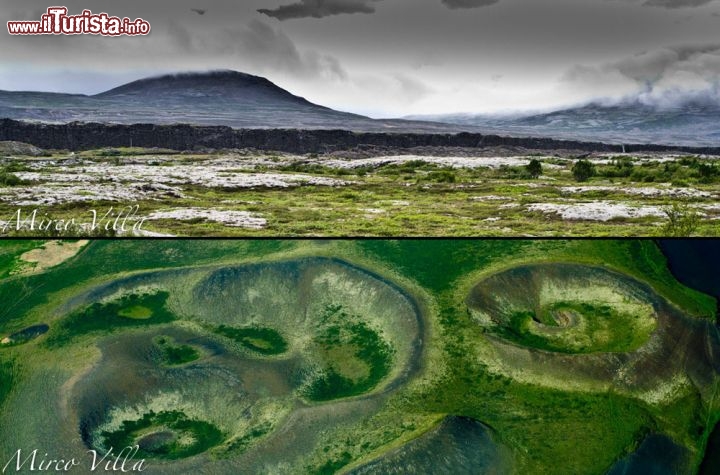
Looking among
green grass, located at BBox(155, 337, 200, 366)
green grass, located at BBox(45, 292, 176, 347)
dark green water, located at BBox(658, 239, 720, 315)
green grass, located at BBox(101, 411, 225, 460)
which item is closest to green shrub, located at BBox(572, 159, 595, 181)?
dark green water, located at BBox(658, 239, 720, 315)

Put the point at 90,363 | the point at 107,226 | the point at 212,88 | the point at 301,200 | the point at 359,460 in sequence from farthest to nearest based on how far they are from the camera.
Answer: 1. the point at 212,88
2. the point at 301,200
3. the point at 107,226
4. the point at 90,363
5. the point at 359,460

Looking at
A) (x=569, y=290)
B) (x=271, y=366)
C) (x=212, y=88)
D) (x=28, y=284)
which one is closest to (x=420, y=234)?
(x=569, y=290)

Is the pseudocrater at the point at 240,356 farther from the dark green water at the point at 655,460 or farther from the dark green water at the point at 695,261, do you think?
the dark green water at the point at 695,261

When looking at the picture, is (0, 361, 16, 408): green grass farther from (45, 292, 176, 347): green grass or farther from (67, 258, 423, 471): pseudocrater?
(67, 258, 423, 471): pseudocrater

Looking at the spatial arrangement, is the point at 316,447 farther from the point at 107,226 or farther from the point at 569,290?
the point at 107,226

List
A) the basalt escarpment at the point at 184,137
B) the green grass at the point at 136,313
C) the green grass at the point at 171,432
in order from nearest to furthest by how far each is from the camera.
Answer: the green grass at the point at 171,432 → the green grass at the point at 136,313 → the basalt escarpment at the point at 184,137

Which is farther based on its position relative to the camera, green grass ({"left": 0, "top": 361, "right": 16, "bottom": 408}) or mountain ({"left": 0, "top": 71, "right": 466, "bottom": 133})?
mountain ({"left": 0, "top": 71, "right": 466, "bottom": 133})

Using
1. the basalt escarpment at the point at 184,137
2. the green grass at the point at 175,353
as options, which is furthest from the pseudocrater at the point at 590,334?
the basalt escarpment at the point at 184,137
